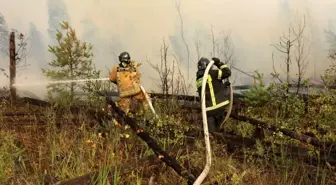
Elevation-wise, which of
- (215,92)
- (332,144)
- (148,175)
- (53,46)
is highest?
(53,46)

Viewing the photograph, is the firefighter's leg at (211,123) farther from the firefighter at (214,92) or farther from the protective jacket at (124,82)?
the protective jacket at (124,82)

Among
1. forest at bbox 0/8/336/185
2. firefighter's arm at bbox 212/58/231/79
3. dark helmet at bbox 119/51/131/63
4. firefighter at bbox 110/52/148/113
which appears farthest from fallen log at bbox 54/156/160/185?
dark helmet at bbox 119/51/131/63

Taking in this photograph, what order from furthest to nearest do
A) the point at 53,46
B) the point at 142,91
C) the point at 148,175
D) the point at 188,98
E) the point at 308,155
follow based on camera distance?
the point at 53,46, the point at 188,98, the point at 142,91, the point at 308,155, the point at 148,175

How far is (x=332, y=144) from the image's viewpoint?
15.4ft

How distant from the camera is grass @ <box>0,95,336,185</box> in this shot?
4.12 metres

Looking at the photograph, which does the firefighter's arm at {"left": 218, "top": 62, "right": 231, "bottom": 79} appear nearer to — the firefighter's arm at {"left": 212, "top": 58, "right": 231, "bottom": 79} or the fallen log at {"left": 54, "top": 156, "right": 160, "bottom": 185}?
the firefighter's arm at {"left": 212, "top": 58, "right": 231, "bottom": 79}

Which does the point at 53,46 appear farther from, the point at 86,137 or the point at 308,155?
the point at 308,155

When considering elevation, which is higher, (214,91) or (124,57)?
(124,57)

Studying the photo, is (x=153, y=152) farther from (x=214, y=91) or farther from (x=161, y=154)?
(x=214, y=91)

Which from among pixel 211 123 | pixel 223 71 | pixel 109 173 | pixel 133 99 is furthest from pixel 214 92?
pixel 109 173

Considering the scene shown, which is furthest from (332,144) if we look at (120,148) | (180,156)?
(120,148)

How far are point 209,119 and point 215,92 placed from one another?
598 millimetres

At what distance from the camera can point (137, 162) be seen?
14.0ft

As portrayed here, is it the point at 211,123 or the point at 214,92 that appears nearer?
the point at 214,92
